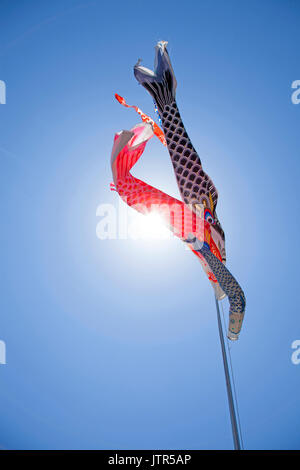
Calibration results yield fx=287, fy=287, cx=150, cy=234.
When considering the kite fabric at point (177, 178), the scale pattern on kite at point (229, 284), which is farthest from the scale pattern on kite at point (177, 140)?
the scale pattern on kite at point (229, 284)

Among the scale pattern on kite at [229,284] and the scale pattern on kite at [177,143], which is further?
the scale pattern on kite at [229,284]

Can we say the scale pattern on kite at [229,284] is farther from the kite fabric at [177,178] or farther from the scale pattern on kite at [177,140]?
the scale pattern on kite at [177,140]

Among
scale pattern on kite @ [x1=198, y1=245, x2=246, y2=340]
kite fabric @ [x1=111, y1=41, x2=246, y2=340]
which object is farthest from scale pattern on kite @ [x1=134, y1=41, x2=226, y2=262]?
scale pattern on kite @ [x1=198, y1=245, x2=246, y2=340]

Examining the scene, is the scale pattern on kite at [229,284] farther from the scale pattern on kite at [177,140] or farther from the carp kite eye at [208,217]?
the scale pattern on kite at [177,140]

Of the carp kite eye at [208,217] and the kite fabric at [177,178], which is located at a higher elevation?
the kite fabric at [177,178]

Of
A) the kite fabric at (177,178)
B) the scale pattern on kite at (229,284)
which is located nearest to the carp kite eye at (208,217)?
the kite fabric at (177,178)

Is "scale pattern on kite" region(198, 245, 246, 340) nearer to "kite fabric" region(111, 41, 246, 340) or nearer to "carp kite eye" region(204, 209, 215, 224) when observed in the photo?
"kite fabric" region(111, 41, 246, 340)

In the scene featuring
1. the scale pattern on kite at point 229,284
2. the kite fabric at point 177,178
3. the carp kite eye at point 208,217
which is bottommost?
the scale pattern on kite at point 229,284

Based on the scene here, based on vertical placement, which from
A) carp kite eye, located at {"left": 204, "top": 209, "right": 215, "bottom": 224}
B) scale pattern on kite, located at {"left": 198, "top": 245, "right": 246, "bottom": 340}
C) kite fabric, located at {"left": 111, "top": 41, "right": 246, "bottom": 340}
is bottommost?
scale pattern on kite, located at {"left": 198, "top": 245, "right": 246, "bottom": 340}

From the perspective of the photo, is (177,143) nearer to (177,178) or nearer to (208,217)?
(177,178)
